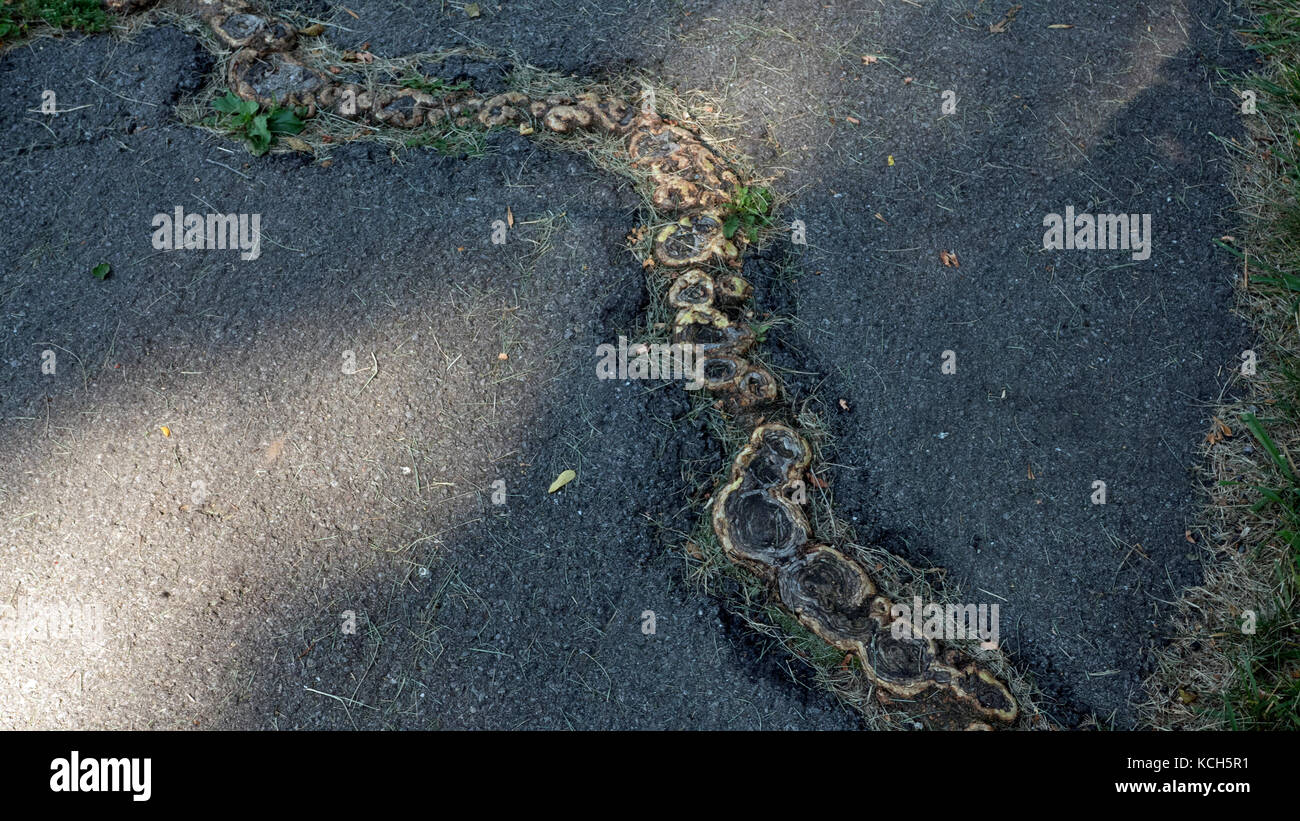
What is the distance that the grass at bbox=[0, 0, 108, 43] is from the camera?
3.60 meters

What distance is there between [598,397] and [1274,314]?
2480mm

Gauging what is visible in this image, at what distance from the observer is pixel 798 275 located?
3115 mm

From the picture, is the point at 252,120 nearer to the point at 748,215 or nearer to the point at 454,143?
the point at 454,143

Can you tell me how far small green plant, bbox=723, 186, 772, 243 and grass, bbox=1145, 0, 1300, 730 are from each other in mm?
1739

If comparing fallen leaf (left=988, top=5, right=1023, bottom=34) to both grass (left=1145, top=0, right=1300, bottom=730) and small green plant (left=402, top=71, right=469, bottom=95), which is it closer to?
grass (left=1145, top=0, right=1300, bottom=730)

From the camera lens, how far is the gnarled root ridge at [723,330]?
253cm

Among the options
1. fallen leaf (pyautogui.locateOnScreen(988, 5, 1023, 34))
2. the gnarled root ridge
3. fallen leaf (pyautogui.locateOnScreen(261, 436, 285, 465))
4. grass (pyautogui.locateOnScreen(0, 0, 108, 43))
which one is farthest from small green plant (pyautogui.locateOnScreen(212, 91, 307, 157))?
fallen leaf (pyautogui.locateOnScreen(988, 5, 1023, 34))

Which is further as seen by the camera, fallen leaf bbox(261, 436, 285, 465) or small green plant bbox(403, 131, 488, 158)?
small green plant bbox(403, 131, 488, 158)

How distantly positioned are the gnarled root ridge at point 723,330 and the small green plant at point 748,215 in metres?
0.03

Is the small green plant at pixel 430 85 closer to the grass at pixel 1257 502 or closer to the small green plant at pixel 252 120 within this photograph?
the small green plant at pixel 252 120

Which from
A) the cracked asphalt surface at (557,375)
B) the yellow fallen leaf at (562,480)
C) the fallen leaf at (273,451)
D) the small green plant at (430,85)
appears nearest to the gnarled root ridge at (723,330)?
the small green plant at (430,85)

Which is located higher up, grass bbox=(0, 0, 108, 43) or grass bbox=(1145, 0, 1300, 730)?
grass bbox=(0, 0, 108, 43)
